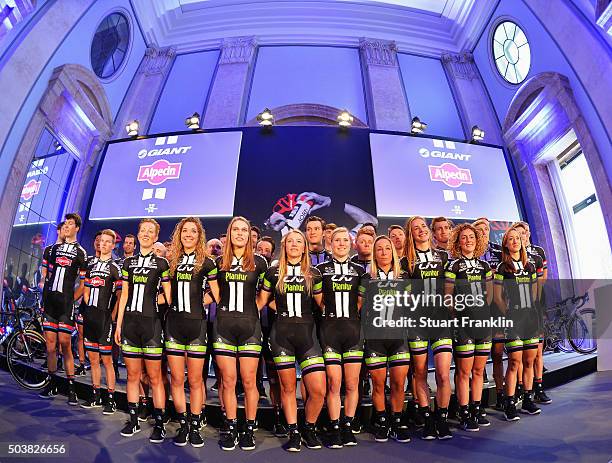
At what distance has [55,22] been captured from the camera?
802 cm

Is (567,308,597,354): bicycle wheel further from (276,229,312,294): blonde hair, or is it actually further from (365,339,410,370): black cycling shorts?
(276,229,312,294): blonde hair

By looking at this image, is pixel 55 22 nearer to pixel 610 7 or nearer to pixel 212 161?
pixel 212 161

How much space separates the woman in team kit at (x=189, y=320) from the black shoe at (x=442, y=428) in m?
2.03

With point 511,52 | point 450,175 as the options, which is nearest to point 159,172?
point 450,175

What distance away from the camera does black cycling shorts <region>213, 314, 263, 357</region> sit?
10.5 ft

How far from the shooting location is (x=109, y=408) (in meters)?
4.08

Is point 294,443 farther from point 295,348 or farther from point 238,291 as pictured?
point 238,291

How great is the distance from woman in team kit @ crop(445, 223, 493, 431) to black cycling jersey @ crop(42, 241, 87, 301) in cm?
429

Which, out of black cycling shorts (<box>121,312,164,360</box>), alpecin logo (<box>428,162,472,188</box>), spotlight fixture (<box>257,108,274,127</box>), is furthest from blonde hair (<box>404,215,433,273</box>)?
spotlight fixture (<box>257,108,274,127</box>)

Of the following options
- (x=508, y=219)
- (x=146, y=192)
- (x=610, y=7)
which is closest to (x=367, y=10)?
(x=610, y=7)

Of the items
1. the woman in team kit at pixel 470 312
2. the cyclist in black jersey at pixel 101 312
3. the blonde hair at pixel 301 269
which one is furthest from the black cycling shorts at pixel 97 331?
the woman in team kit at pixel 470 312

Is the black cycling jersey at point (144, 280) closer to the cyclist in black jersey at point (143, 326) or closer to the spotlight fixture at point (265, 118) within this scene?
the cyclist in black jersey at point (143, 326)

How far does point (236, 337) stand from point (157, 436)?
109 cm

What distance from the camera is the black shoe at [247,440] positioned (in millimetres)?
3148
